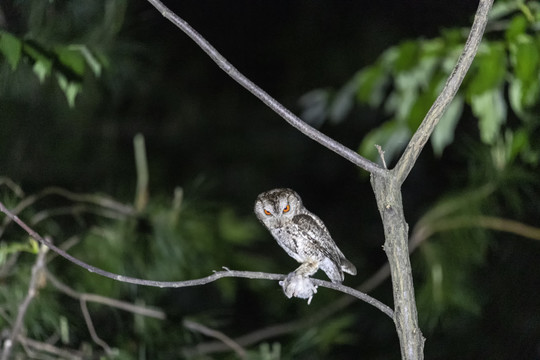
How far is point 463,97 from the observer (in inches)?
59.6

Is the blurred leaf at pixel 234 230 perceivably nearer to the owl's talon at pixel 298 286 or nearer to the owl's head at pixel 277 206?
the owl's head at pixel 277 206

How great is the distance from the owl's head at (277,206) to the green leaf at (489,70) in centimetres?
43

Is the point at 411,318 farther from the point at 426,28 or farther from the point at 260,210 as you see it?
the point at 426,28

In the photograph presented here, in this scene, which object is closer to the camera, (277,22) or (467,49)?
(467,49)

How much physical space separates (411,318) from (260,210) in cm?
48

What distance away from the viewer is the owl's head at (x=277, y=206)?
111cm

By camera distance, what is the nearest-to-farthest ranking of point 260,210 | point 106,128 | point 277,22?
point 260,210 → point 106,128 → point 277,22

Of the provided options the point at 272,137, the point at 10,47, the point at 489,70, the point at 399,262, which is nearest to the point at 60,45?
the point at 10,47

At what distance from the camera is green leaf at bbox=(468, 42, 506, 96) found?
131cm

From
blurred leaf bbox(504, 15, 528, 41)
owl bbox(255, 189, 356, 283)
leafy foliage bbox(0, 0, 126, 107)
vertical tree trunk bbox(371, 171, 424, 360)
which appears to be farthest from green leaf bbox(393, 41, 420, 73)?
vertical tree trunk bbox(371, 171, 424, 360)

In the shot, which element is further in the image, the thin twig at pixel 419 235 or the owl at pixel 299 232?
the thin twig at pixel 419 235

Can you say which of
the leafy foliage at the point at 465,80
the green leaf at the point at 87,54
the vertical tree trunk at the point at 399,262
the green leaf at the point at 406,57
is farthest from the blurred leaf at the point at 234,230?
the vertical tree trunk at the point at 399,262

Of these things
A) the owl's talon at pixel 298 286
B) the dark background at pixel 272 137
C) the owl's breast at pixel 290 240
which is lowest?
the owl's talon at pixel 298 286

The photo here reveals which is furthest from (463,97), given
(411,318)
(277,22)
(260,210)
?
(277,22)
